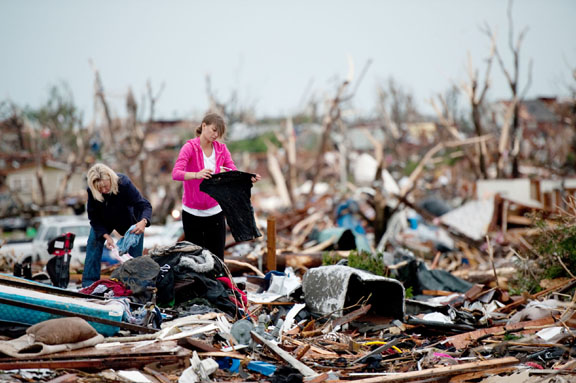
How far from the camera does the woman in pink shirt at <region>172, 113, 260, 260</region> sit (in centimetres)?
625

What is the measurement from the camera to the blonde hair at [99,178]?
20.2 ft

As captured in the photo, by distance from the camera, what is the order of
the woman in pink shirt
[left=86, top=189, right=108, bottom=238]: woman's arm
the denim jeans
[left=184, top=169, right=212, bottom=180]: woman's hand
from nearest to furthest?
[left=184, top=169, right=212, bottom=180]: woman's hand < the woman in pink shirt < [left=86, top=189, right=108, bottom=238]: woman's arm < the denim jeans

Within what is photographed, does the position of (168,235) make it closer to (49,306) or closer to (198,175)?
(198,175)

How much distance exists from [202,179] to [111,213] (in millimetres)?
1085

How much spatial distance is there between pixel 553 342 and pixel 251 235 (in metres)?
3.16

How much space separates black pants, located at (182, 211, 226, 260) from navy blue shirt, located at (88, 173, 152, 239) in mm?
430

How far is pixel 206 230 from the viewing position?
6562mm

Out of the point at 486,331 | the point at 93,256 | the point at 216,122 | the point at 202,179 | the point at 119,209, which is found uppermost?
the point at 216,122

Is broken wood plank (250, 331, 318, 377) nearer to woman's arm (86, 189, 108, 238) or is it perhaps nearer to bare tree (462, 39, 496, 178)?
woman's arm (86, 189, 108, 238)

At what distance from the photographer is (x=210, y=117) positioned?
20.6ft

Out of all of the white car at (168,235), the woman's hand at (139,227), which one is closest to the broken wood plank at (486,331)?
the woman's hand at (139,227)

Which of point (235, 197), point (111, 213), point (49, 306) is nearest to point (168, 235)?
point (111, 213)

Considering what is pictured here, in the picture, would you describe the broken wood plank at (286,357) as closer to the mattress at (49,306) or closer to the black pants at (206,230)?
the mattress at (49,306)

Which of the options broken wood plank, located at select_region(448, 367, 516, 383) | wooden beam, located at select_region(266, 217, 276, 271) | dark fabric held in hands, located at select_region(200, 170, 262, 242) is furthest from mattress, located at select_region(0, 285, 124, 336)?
wooden beam, located at select_region(266, 217, 276, 271)
